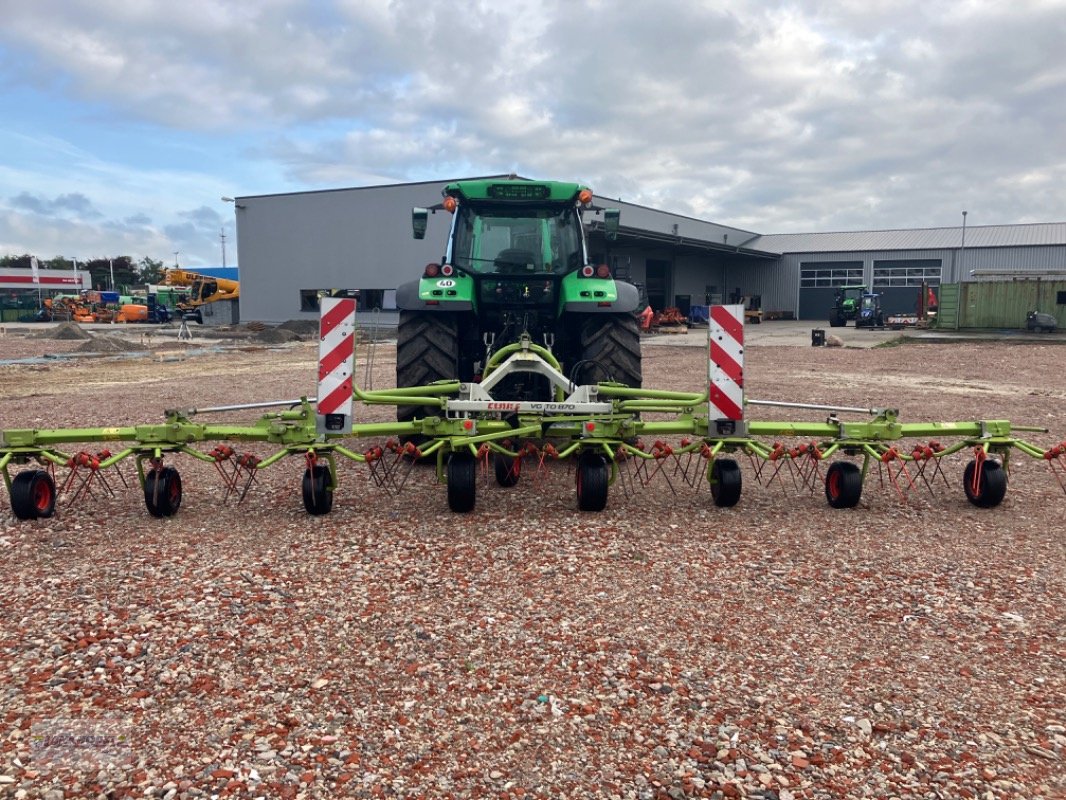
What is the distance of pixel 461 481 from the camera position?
5.22 meters

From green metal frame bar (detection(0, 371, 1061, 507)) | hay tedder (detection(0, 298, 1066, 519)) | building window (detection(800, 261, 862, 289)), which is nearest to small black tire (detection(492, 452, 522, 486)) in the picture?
hay tedder (detection(0, 298, 1066, 519))

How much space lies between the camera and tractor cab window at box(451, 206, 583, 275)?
7676 millimetres

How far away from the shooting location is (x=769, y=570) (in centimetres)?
427

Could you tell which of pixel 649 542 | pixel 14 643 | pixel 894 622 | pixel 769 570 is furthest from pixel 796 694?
pixel 14 643

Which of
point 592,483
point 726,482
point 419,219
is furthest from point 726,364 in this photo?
point 419,219

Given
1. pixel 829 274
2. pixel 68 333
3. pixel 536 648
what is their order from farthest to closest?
pixel 829 274 < pixel 68 333 < pixel 536 648

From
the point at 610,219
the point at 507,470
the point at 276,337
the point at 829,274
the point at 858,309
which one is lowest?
the point at 507,470

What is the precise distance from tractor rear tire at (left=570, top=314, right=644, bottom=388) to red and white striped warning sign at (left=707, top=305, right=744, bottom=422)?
1499mm

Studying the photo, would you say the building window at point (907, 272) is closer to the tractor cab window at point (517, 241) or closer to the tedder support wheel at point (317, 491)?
the tractor cab window at point (517, 241)

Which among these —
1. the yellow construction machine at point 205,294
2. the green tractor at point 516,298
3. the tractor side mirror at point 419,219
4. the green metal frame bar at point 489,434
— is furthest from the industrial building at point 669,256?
the green metal frame bar at point 489,434

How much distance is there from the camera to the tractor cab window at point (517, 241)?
25.2ft

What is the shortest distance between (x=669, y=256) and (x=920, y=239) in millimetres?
16725

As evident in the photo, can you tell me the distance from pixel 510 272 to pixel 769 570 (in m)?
4.20

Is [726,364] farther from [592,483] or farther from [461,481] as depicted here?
[461,481]
